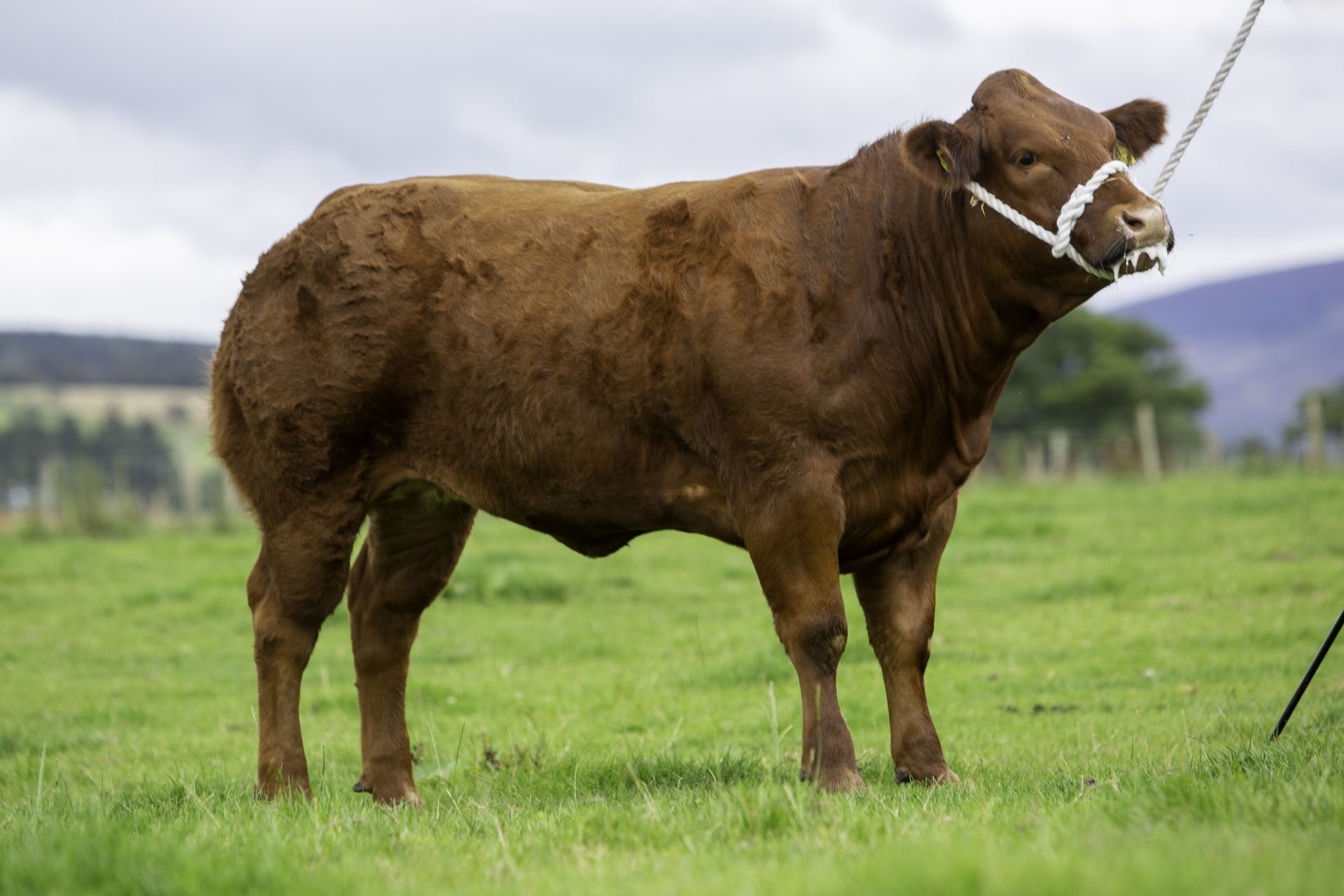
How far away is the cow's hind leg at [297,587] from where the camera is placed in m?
5.79

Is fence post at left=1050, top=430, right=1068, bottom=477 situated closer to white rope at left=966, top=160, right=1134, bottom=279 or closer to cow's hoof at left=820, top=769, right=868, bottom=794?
white rope at left=966, top=160, right=1134, bottom=279

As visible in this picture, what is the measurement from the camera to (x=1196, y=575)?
11.2 meters

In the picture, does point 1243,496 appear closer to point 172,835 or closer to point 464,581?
point 464,581

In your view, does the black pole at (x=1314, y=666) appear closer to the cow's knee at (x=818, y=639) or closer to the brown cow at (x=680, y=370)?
the brown cow at (x=680, y=370)

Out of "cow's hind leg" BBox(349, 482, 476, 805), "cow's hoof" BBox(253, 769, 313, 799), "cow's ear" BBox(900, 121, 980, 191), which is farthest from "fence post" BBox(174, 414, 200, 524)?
"cow's ear" BBox(900, 121, 980, 191)

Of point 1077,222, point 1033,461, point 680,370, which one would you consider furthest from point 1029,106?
point 1033,461

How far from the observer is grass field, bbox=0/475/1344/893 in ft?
10.8

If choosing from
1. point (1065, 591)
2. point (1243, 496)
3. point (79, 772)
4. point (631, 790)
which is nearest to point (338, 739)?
point (79, 772)

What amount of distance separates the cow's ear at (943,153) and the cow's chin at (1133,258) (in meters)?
0.60

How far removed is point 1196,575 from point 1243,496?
4890 millimetres

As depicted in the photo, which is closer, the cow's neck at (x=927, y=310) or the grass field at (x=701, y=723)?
the grass field at (x=701, y=723)

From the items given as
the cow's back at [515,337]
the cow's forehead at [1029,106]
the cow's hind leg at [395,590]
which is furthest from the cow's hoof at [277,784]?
the cow's forehead at [1029,106]

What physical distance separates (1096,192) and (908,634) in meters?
1.77

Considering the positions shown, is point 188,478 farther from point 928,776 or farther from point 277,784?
point 928,776
